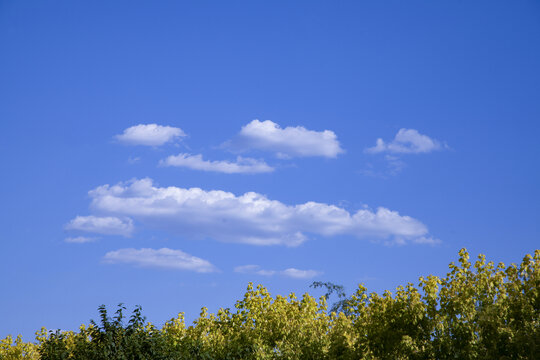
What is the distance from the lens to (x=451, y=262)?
14.7 metres

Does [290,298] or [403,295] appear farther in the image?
[290,298]

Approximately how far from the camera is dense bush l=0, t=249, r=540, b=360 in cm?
1338

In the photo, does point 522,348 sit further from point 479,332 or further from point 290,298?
point 290,298

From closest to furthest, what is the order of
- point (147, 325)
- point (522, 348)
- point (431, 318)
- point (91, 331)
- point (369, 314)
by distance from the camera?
point (522, 348)
point (431, 318)
point (369, 314)
point (91, 331)
point (147, 325)

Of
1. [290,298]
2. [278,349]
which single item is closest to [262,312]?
[290,298]

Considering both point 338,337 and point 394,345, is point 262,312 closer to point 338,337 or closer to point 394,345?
point 338,337

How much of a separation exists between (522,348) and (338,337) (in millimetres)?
4145

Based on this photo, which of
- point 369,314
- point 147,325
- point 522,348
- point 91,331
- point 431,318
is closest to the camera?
point 522,348

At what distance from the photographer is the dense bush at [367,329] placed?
13375 millimetres

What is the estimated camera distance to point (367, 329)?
1501 centimetres

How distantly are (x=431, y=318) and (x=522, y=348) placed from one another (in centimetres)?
204

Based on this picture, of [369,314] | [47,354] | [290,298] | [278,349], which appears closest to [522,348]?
[369,314]

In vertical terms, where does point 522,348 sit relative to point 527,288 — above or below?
below

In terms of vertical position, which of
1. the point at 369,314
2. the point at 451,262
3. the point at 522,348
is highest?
the point at 451,262
